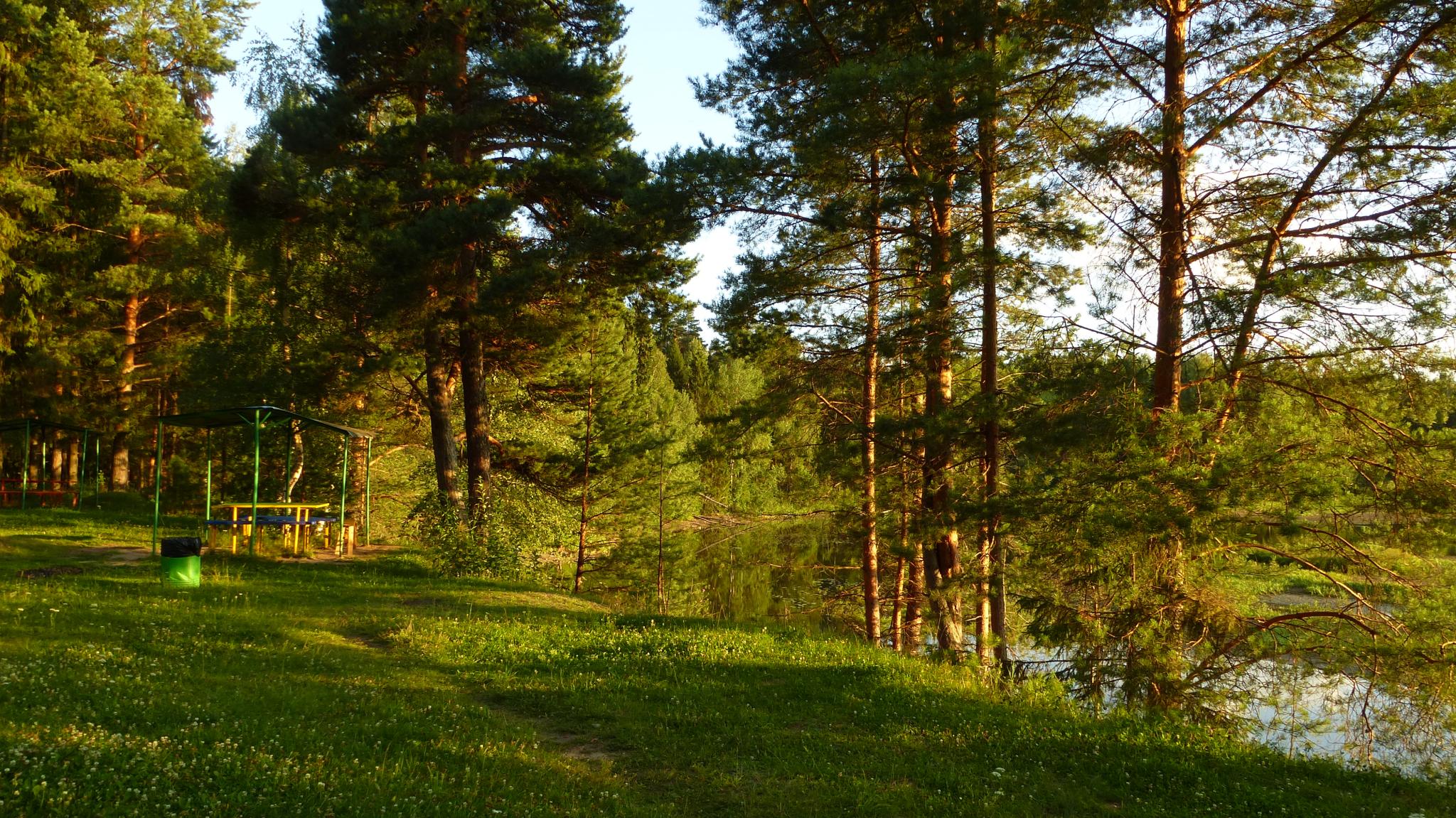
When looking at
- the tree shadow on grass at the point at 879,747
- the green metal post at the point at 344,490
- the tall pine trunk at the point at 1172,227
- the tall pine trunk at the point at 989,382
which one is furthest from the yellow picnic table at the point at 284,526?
the tall pine trunk at the point at 1172,227

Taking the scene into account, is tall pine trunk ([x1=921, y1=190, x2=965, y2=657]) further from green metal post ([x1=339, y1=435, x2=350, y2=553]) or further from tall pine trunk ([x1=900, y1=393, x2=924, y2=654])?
green metal post ([x1=339, y1=435, x2=350, y2=553])

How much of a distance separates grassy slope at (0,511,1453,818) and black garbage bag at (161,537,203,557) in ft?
4.60

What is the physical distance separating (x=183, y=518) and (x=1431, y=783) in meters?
23.1

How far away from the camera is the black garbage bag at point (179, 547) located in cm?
1088

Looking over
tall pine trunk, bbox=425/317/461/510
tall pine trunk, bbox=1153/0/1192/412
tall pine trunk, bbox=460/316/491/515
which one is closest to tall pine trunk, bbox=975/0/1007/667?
tall pine trunk, bbox=1153/0/1192/412

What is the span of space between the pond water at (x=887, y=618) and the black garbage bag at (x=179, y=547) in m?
6.85

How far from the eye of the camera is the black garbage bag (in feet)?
35.7

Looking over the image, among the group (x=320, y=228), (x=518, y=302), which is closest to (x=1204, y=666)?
(x=518, y=302)

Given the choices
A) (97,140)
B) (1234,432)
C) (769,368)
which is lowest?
(1234,432)

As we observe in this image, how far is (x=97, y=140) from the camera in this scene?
24188 millimetres

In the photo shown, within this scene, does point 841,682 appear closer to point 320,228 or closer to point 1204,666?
point 1204,666

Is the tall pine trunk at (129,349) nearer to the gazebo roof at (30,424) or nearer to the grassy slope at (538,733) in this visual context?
the gazebo roof at (30,424)

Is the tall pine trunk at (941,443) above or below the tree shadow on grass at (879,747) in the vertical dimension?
above

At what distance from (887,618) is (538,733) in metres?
13.6
